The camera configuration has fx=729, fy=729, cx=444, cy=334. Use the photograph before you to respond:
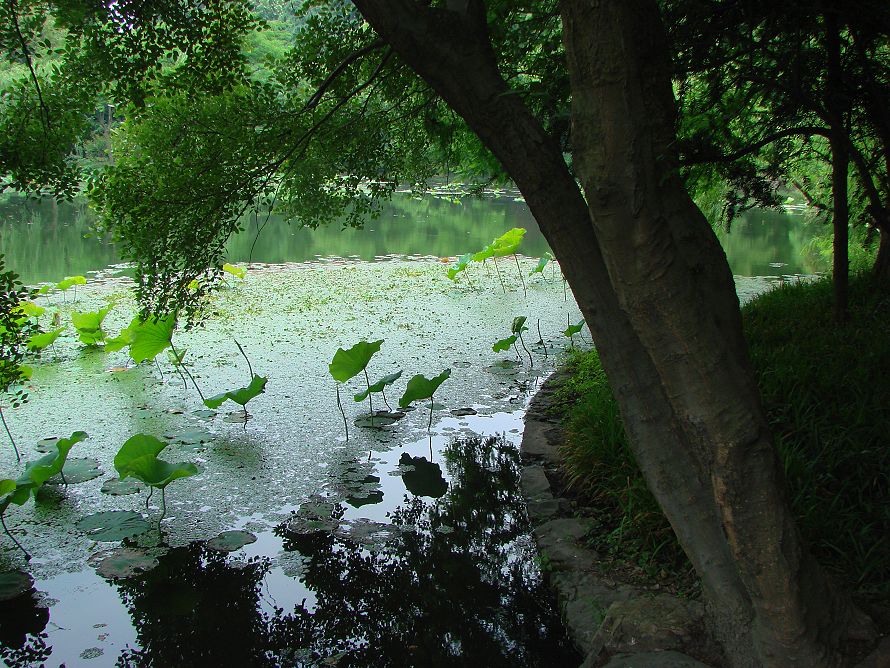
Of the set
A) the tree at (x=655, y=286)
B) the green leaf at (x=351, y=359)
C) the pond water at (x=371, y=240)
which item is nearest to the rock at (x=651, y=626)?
the tree at (x=655, y=286)

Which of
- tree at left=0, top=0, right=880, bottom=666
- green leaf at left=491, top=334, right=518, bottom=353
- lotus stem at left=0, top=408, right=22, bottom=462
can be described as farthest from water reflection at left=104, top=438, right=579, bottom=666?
green leaf at left=491, top=334, right=518, bottom=353

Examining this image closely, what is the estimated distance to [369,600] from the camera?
316 centimetres

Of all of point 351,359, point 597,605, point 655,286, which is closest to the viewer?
point 655,286

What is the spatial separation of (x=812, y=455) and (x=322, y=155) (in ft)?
10.00

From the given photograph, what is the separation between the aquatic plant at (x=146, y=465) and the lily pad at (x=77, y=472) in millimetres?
534

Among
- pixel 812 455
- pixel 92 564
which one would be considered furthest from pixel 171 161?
pixel 812 455

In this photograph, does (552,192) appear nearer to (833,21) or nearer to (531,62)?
(833,21)


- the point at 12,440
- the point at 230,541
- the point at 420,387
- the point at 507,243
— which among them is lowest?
the point at 230,541

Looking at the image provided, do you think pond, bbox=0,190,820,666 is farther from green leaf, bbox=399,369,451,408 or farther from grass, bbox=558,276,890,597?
grass, bbox=558,276,890,597

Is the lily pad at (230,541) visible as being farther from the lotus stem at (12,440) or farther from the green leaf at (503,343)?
the green leaf at (503,343)

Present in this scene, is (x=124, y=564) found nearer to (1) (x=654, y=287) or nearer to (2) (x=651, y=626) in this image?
(2) (x=651, y=626)

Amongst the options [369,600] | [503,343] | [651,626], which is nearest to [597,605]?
[651,626]

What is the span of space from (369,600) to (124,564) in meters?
1.12

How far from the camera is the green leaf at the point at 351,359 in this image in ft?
15.9
